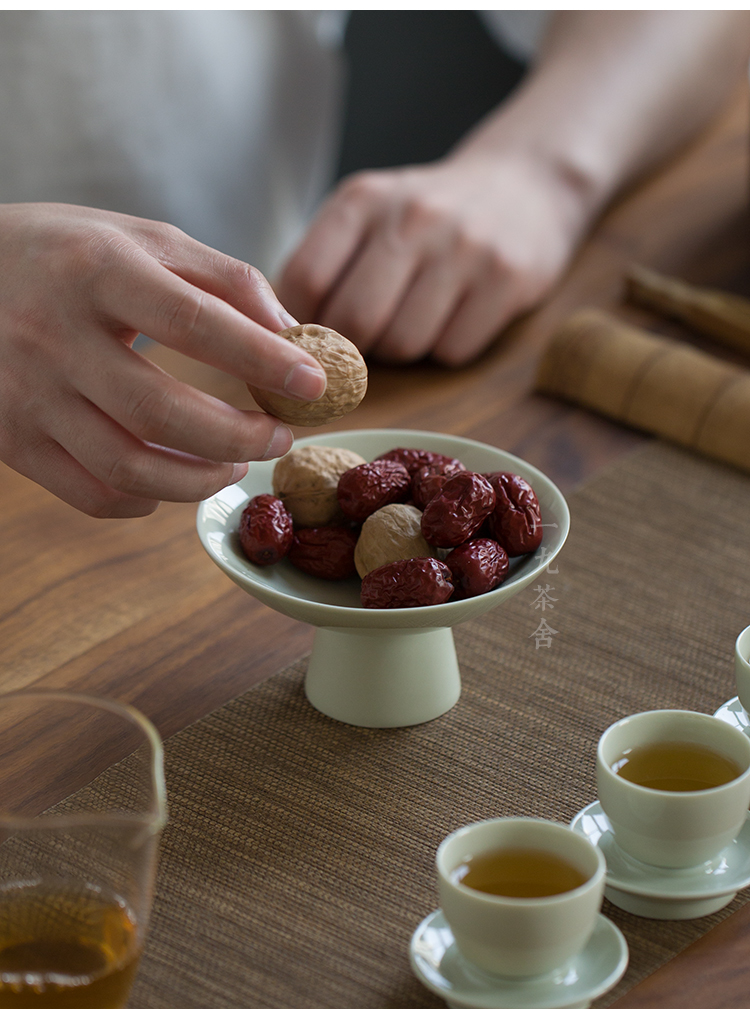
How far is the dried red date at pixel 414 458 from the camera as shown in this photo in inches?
29.6

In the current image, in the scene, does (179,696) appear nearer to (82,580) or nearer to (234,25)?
(82,580)

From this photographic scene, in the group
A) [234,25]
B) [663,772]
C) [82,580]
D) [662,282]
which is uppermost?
[234,25]

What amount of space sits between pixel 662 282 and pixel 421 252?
0.34 meters

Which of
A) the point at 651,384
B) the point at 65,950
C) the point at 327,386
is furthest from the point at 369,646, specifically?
the point at 651,384

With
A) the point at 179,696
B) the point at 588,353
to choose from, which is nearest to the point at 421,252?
the point at 588,353

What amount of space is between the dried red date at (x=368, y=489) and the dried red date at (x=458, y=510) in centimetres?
4

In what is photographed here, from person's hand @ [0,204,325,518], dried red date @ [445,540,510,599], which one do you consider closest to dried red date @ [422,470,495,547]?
dried red date @ [445,540,510,599]

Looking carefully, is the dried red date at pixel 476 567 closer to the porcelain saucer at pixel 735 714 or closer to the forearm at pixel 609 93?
the porcelain saucer at pixel 735 714

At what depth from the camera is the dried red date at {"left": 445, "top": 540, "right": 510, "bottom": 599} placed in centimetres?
65

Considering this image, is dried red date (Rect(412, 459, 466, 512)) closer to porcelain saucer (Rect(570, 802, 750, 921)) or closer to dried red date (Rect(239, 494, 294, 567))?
dried red date (Rect(239, 494, 294, 567))

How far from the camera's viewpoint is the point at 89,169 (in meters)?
1.34

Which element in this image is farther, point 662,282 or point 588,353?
point 662,282
